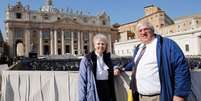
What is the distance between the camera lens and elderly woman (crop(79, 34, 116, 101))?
351cm

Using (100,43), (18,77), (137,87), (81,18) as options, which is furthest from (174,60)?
(81,18)

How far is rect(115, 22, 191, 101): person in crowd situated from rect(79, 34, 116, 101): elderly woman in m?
0.34

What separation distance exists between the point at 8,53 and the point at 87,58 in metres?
65.0

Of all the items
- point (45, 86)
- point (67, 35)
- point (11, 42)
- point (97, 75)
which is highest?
point (67, 35)

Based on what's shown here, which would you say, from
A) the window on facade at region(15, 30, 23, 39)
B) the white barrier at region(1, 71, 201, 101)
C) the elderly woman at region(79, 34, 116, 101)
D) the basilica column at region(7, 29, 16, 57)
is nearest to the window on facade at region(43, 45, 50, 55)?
the window on facade at region(15, 30, 23, 39)

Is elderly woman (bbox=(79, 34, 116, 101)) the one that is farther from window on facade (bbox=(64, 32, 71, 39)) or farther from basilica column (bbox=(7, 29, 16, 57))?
window on facade (bbox=(64, 32, 71, 39))

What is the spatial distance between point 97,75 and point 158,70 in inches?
29.2

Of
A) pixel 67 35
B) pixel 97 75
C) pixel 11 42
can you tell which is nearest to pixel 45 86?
pixel 97 75

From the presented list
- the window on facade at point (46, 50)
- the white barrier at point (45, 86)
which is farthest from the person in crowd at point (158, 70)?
the window on facade at point (46, 50)

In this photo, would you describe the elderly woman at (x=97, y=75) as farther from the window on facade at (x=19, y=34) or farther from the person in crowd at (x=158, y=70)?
the window on facade at (x=19, y=34)

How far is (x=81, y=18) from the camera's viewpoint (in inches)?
3100

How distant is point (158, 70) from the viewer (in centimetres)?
310

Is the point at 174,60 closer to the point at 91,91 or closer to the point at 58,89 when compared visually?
the point at 91,91

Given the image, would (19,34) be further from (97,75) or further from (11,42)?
(97,75)
